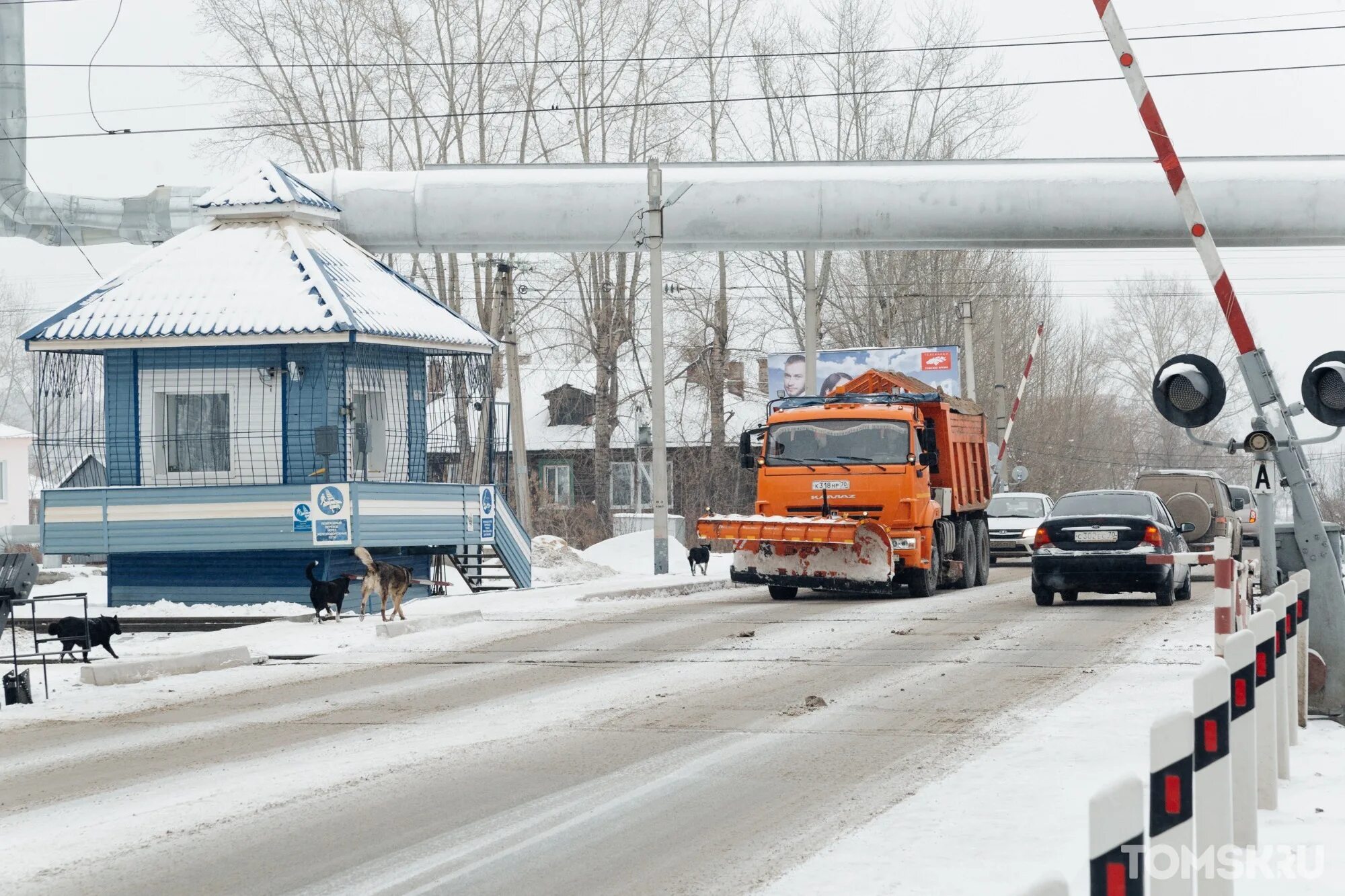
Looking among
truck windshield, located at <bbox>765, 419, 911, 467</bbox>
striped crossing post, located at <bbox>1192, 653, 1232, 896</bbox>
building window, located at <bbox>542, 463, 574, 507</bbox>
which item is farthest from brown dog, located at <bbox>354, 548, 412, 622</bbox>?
building window, located at <bbox>542, 463, 574, 507</bbox>

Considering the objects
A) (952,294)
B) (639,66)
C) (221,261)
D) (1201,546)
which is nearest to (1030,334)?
(952,294)

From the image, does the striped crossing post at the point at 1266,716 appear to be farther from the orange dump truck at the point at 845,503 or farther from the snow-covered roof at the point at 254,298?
the snow-covered roof at the point at 254,298

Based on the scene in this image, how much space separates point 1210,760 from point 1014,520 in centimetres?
3188

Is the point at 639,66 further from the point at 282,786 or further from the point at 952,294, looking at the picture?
the point at 282,786

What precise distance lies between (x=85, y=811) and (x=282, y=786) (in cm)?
103

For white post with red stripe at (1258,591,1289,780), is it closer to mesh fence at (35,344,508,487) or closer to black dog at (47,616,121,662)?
black dog at (47,616,121,662)

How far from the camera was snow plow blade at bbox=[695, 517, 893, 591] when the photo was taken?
73.8ft

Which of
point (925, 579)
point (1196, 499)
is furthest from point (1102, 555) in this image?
point (1196, 499)

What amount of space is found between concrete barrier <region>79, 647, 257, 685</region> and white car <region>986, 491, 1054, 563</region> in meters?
23.4

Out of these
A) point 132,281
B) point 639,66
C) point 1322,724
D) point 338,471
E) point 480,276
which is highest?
point 639,66

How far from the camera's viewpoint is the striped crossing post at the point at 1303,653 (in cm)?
1024

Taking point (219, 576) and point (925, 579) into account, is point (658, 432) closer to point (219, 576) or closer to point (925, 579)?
point (925, 579)

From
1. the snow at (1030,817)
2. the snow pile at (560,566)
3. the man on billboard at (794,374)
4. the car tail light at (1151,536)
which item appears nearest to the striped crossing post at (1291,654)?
the snow at (1030,817)

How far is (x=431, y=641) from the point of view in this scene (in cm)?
1756
